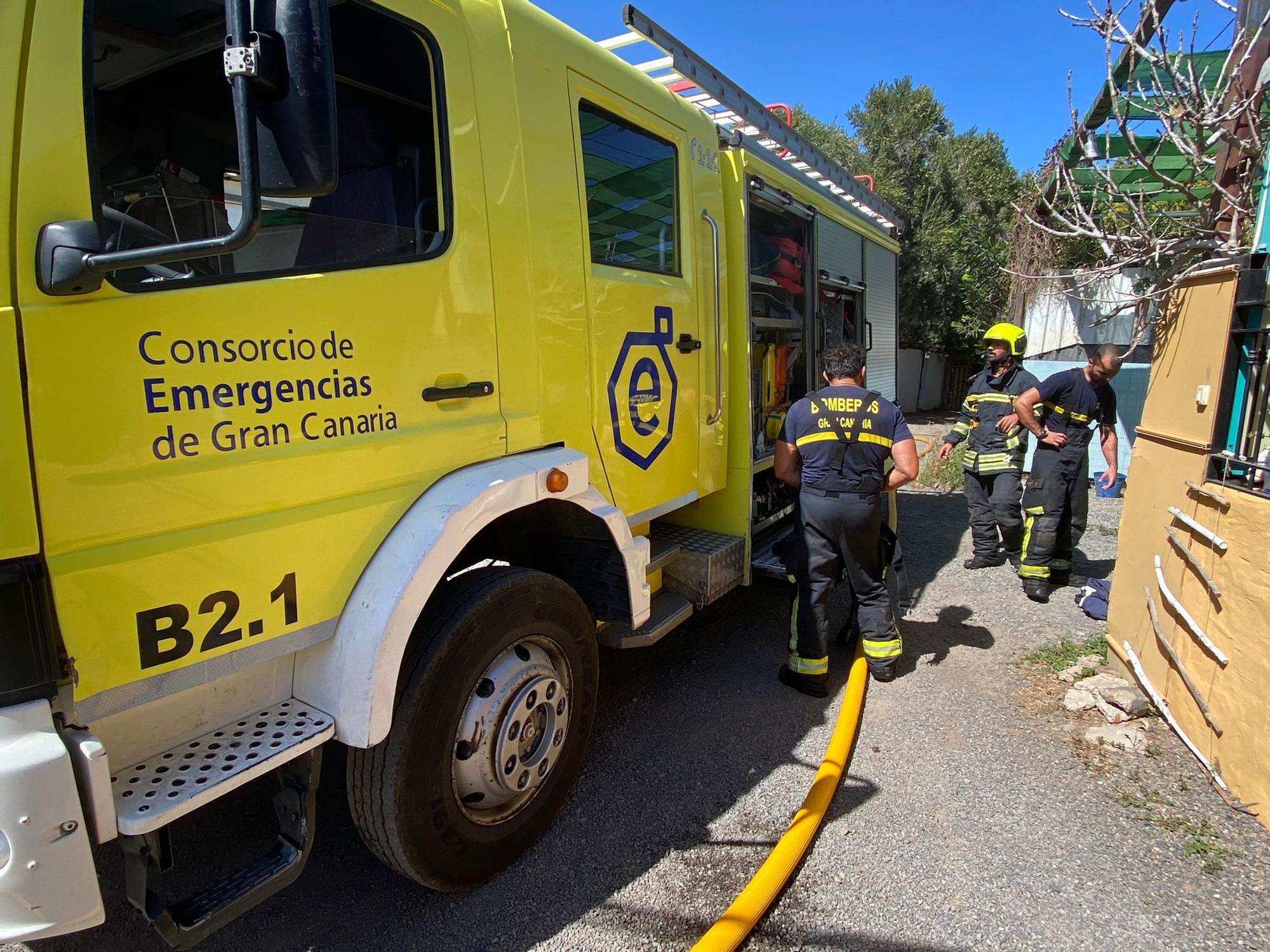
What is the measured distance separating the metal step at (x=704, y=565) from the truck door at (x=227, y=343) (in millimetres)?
1408

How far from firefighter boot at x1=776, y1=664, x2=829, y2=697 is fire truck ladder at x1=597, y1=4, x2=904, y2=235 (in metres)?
2.67

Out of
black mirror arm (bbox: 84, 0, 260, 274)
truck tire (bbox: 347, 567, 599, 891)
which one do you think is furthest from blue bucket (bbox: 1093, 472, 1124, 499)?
black mirror arm (bbox: 84, 0, 260, 274)

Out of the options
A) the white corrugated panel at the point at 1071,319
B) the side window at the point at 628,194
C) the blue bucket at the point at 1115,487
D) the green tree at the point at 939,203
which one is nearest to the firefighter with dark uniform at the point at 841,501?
the side window at the point at 628,194

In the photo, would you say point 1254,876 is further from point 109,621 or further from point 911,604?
point 109,621

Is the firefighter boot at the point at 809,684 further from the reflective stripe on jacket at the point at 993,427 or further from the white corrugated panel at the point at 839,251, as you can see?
the reflective stripe on jacket at the point at 993,427

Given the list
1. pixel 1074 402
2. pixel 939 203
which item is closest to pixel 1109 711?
pixel 1074 402

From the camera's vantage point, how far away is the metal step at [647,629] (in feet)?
9.95

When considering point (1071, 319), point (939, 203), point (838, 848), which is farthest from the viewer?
point (939, 203)

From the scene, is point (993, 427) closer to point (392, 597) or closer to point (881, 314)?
point (881, 314)

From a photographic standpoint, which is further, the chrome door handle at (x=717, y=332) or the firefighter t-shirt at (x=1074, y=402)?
the firefighter t-shirt at (x=1074, y=402)

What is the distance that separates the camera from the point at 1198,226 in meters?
5.17

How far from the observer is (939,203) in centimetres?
1788

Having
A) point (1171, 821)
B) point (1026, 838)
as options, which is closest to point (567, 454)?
point (1026, 838)

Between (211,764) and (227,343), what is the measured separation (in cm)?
95
